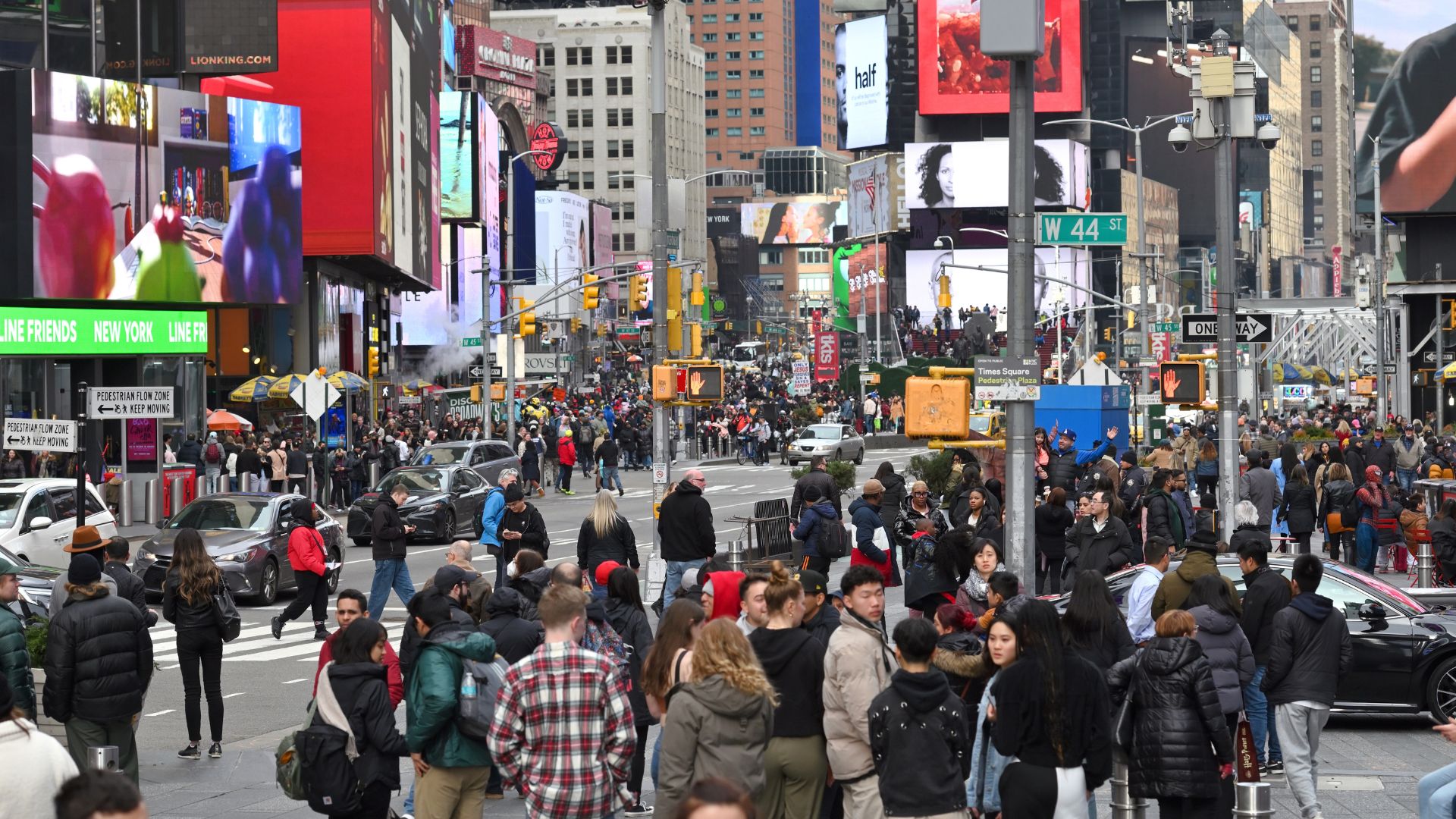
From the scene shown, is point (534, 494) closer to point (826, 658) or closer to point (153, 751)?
point (153, 751)

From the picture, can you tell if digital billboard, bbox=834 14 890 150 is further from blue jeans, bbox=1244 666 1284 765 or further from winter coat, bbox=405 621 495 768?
winter coat, bbox=405 621 495 768

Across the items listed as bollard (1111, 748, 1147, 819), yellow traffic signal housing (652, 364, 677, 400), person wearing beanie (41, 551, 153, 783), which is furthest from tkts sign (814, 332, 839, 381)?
bollard (1111, 748, 1147, 819)

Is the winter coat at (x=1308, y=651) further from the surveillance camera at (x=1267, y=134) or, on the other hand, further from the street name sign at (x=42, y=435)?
the street name sign at (x=42, y=435)

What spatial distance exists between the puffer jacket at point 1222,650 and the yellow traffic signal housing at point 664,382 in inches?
456

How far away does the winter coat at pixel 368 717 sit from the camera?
29.4ft

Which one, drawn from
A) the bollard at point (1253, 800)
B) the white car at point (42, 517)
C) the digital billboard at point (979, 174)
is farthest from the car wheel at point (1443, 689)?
the digital billboard at point (979, 174)

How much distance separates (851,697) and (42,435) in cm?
1444

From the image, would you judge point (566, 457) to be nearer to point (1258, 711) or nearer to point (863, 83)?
point (1258, 711)

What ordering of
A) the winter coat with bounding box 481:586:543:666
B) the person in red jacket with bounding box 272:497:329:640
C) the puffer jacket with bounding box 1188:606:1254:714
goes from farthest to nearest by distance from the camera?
the person in red jacket with bounding box 272:497:329:640 → the puffer jacket with bounding box 1188:606:1254:714 → the winter coat with bounding box 481:586:543:666

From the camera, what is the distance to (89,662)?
11.3 m

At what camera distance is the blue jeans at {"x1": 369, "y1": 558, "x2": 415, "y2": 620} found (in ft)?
67.5

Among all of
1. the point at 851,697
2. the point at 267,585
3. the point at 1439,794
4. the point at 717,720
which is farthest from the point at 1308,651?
the point at 267,585

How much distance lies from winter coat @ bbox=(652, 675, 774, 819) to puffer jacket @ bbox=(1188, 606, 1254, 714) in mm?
4026

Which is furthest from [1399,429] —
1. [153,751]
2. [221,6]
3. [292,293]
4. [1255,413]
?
[153,751]
